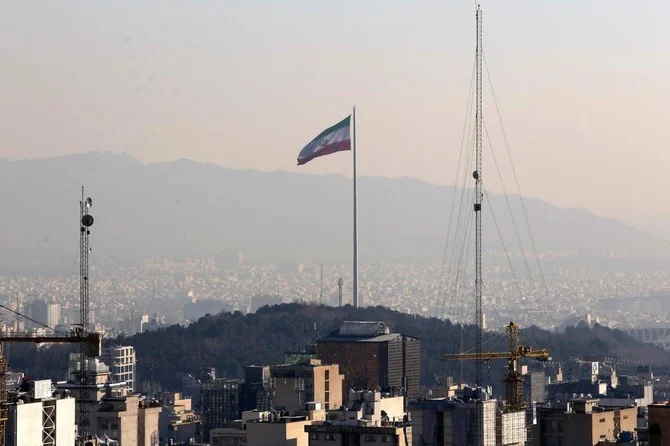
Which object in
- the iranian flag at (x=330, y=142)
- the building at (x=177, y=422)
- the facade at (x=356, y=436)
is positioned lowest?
the building at (x=177, y=422)

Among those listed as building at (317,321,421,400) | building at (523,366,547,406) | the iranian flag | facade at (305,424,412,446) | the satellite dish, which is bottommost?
facade at (305,424,412,446)

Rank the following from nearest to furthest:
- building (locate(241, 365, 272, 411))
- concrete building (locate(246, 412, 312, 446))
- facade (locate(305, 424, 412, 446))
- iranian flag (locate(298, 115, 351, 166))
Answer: facade (locate(305, 424, 412, 446)) → concrete building (locate(246, 412, 312, 446)) → iranian flag (locate(298, 115, 351, 166)) → building (locate(241, 365, 272, 411))

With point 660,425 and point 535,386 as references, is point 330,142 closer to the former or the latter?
point 535,386

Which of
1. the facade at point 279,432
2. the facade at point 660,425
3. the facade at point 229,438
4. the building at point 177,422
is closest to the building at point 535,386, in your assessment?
the building at point 177,422

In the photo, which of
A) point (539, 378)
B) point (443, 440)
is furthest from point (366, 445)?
point (539, 378)

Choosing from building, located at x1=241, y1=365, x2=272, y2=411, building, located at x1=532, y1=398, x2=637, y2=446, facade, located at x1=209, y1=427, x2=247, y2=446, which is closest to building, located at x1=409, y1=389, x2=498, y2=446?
building, located at x1=532, y1=398, x2=637, y2=446

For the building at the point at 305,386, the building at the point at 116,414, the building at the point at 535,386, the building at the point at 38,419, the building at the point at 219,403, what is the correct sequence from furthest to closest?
the building at the point at 535,386
the building at the point at 219,403
the building at the point at 305,386
the building at the point at 116,414
the building at the point at 38,419

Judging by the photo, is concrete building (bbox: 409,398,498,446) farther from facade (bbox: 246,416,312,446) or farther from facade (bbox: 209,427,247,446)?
facade (bbox: 209,427,247,446)

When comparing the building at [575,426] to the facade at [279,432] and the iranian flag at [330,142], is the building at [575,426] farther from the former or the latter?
the iranian flag at [330,142]

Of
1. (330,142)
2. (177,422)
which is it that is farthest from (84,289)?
(177,422)
